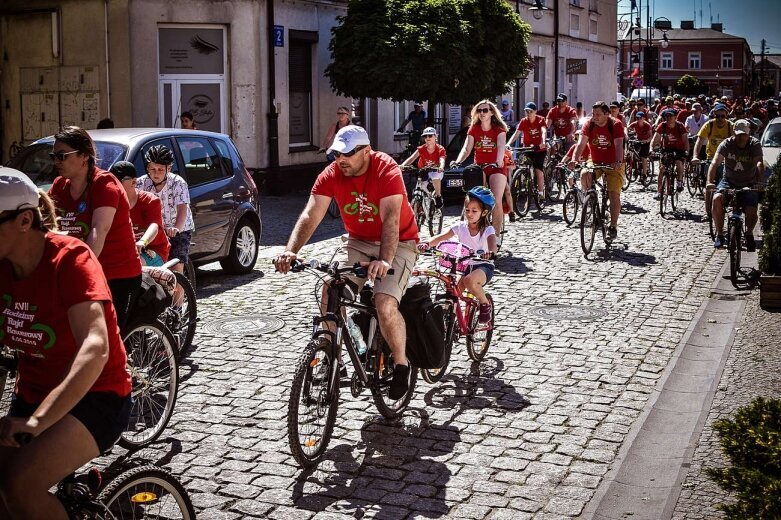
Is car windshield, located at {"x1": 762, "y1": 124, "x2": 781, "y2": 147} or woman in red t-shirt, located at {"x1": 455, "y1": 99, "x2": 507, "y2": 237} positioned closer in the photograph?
woman in red t-shirt, located at {"x1": 455, "y1": 99, "x2": 507, "y2": 237}

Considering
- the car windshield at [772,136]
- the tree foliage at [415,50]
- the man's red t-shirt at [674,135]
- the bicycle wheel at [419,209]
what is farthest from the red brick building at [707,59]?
the bicycle wheel at [419,209]

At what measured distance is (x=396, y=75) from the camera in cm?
2364

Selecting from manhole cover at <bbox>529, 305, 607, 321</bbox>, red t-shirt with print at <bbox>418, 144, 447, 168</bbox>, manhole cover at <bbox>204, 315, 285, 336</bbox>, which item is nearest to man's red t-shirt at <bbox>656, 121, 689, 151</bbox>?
red t-shirt with print at <bbox>418, 144, 447, 168</bbox>

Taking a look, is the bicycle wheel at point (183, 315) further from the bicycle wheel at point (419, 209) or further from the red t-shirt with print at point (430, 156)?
the red t-shirt with print at point (430, 156)

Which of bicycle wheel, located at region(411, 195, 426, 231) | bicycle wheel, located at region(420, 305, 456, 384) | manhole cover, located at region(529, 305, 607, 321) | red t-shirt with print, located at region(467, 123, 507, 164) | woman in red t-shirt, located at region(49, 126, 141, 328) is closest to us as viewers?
woman in red t-shirt, located at region(49, 126, 141, 328)

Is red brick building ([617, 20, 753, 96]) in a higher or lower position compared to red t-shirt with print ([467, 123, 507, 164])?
higher

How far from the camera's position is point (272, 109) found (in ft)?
79.2

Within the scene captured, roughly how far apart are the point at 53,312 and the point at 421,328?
341 cm

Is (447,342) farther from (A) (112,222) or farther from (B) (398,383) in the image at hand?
(A) (112,222)

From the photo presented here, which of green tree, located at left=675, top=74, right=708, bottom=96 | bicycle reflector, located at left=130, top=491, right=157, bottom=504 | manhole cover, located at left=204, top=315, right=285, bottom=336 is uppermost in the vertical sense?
green tree, located at left=675, top=74, right=708, bottom=96

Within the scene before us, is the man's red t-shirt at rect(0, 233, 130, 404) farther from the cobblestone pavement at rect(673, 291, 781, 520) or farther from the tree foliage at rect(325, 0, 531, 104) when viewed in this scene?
the tree foliage at rect(325, 0, 531, 104)

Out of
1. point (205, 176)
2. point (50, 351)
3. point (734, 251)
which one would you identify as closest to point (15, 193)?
point (50, 351)

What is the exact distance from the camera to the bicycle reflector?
403 cm

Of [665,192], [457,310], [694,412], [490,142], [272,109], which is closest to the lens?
[694,412]
